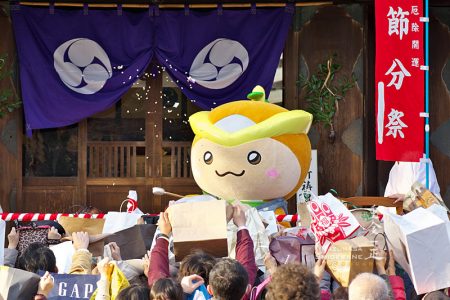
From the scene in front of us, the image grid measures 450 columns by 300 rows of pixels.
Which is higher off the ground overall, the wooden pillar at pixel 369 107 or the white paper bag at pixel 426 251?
the wooden pillar at pixel 369 107

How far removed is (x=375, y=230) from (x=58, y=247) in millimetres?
2349

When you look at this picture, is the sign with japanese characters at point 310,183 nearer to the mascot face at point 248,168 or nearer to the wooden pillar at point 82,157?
the mascot face at point 248,168

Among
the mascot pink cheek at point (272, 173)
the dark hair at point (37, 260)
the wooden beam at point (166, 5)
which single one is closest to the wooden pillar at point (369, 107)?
the wooden beam at point (166, 5)

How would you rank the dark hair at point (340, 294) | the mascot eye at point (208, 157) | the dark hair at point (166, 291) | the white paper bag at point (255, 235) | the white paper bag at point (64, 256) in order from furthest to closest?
1. the mascot eye at point (208, 157)
2. the white paper bag at point (255, 235)
3. the white paper bag at point (64, 256)
4. the dark hair at point (340, 294)
5. the dark hair at point (166, 291)

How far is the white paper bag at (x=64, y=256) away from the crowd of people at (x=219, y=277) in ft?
1.01

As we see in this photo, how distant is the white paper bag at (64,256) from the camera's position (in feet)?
20.3

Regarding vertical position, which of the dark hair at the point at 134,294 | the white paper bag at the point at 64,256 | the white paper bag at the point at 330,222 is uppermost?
the white paper bag at the point at 330,222

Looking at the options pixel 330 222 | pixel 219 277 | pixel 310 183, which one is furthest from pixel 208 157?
pixel 219 277

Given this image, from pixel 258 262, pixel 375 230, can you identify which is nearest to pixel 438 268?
pixel 375 230

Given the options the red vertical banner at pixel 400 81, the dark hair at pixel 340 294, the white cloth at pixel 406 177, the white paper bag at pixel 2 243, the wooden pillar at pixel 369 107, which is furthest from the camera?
the wooden pillar at pixel 369 107

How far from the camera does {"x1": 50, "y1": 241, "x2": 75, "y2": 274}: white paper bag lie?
20.3 feet

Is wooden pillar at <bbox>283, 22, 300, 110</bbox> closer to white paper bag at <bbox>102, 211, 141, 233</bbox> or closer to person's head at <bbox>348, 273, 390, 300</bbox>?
white paper bag at <bbox>102, 211, 141, 233</bbox>

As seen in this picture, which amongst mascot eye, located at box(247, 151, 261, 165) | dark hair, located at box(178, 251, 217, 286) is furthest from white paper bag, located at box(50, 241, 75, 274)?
mascot eye, located at box(247, 151, 261, 165)

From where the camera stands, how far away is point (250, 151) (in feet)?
26.6
